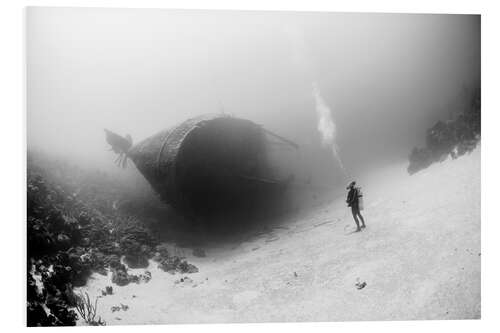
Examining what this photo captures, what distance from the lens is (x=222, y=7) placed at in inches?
193

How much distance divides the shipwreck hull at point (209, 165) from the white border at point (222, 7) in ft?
7.65

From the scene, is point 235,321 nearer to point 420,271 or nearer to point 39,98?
point 420,271

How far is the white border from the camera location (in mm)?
3957

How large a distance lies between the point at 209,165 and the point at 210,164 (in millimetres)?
46

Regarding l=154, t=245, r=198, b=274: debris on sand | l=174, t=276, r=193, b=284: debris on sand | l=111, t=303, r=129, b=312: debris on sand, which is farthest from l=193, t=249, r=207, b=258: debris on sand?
l=111, t=303, r=129, b=312: debris on sand

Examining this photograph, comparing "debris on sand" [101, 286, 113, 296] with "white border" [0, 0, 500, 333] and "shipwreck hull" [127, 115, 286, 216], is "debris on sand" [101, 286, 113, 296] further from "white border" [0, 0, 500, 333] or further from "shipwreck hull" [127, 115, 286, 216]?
"shipwreck hull" [127, 115, 286, 216]

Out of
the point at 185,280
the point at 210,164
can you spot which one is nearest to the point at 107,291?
the point at 185,280

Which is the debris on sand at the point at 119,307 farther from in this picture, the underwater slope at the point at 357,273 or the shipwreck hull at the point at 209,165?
the shipwreck hull at the point at 209,165

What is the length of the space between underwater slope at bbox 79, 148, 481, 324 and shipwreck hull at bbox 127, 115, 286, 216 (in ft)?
5.25

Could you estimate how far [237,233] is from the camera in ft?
21.4

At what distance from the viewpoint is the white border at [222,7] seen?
156 inches

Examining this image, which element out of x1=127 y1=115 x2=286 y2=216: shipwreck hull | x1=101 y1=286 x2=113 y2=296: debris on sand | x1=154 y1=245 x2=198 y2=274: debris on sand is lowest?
x1=101 y1=286 x2=113 y2=296: debris on sand

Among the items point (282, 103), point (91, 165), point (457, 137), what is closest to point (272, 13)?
point (282, 103)

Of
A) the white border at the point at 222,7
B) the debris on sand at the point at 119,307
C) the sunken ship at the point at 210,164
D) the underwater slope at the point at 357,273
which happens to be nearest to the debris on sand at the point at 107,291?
the underwater slope at the point at 357,273
